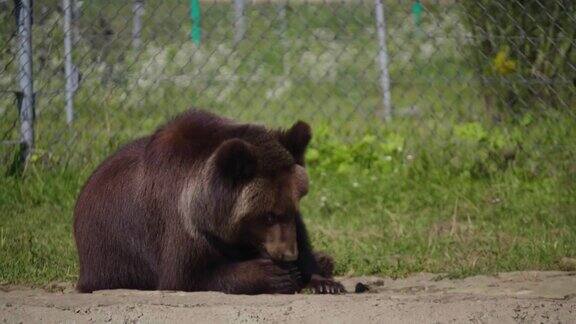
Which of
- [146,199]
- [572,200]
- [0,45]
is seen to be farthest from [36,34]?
[572,200]

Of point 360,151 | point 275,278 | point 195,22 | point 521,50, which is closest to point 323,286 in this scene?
point 275,278

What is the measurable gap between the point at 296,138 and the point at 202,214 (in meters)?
0.58

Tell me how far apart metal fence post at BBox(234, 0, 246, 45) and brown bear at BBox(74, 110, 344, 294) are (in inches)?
137

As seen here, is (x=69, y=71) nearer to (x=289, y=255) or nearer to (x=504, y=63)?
(x=504, y=63)

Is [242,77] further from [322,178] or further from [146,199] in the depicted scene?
[146,199]

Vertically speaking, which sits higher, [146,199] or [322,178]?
[146,199]

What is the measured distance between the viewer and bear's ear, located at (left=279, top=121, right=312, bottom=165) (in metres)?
5.07

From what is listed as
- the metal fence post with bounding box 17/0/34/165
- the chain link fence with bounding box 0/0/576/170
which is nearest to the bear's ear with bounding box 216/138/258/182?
the chain link fence with bounding box 0/0/576/170

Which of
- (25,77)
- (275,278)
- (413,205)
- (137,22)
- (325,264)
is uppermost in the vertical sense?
(137,22)

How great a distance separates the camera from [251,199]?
489 cm

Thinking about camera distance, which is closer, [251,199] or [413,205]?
[251,199]

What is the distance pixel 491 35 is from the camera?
8422 millimetres

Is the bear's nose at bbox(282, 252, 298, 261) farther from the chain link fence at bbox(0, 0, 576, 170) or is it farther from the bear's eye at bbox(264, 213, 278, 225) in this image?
the chain link fence at bbox(0, 0, 576, 170)

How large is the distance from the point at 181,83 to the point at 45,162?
5.22 ft
